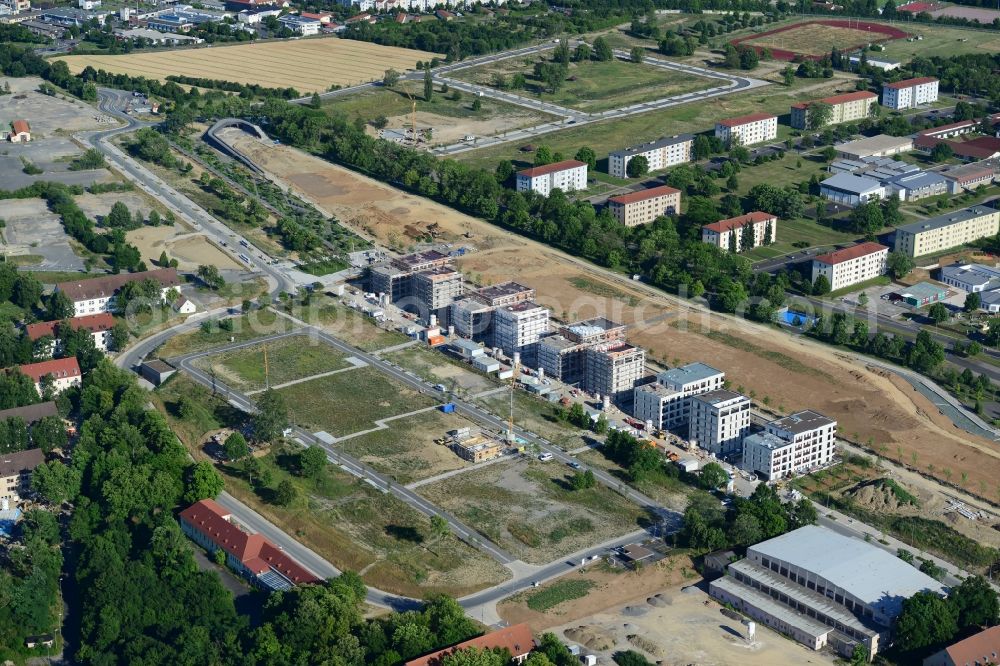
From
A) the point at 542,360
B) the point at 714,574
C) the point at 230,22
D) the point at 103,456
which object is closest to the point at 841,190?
the point at 542,360

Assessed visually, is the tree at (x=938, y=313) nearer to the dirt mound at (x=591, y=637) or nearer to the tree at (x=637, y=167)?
the tree at (x=637, y=167)

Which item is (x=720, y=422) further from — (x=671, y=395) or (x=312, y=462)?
(x=312, y=462)

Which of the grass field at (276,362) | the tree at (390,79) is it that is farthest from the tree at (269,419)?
the tree at (390,79)

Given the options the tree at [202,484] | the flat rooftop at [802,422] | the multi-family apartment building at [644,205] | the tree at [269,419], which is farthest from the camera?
the multi-family apartment building at [644,205]

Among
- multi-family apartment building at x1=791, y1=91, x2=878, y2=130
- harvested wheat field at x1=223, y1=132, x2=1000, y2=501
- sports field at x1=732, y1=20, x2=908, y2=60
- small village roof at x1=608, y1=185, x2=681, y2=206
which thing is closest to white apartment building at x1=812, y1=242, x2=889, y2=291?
harvested wheat field at x1=223, y1=132, x2=1000, y2=501

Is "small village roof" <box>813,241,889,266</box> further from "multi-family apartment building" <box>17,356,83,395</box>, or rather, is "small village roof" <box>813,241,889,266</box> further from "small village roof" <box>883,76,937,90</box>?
"multi-family apartment building" <box>17,356,83,395</box>

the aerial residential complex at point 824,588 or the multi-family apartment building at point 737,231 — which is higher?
the multi-family apartment building at point 737,231
